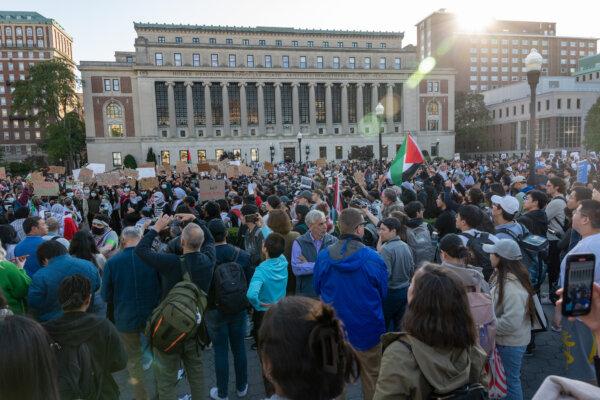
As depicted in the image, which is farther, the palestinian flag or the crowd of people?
the palestinian flag

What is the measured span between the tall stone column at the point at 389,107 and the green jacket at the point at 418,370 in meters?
77.9

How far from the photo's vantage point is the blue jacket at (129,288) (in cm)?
509

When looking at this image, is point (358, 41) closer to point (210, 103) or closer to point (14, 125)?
point (210, 103)

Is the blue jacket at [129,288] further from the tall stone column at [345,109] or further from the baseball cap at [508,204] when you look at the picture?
the tall stone column at [345,109]

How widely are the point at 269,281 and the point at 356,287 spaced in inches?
47.3

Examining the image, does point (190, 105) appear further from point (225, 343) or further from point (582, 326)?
point (582, 326)

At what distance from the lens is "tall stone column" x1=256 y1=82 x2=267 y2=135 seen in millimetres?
72562

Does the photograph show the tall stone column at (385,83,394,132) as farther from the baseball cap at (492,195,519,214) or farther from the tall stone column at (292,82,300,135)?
the baseball cap at (492,195,519,214)

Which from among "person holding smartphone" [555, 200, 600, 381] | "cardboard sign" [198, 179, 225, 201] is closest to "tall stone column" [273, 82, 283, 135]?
"cardboard sign" [198, 179, 225, 201]

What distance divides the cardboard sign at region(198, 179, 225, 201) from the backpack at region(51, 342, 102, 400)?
809 cm

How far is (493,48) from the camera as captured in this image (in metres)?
116

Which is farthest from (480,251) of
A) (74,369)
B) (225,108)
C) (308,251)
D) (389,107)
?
(389,107)

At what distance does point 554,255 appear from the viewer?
7.93 metres

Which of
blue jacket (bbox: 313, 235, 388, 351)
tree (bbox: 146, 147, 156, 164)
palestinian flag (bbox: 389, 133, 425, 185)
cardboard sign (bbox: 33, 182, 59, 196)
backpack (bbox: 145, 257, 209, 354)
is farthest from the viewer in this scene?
tree (bbox: 146, 147, 156, 164)
